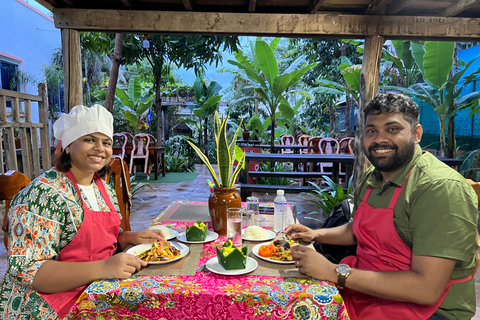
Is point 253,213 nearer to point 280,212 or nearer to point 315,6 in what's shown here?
point 280,212

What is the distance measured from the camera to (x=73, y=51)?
3395mm

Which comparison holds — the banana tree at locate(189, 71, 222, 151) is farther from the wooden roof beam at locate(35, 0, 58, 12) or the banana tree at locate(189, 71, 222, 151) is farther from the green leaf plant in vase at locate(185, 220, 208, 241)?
the green leaf plant in vase at locate(185, 220, 208, 241)

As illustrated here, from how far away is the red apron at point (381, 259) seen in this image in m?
1.22

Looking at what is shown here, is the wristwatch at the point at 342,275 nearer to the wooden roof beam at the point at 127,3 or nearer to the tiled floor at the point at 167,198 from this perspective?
the wooden roof beam at the point at 127,3

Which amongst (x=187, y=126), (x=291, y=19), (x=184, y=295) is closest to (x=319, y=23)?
(x=291, y=19)

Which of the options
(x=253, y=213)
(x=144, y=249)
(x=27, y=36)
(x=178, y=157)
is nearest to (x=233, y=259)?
(x=144, y=249)

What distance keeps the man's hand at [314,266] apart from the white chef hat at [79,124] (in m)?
1.00

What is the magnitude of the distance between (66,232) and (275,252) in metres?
0.86

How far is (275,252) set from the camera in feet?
4.60

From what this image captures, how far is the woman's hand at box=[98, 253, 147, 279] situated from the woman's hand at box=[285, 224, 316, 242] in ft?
2.47

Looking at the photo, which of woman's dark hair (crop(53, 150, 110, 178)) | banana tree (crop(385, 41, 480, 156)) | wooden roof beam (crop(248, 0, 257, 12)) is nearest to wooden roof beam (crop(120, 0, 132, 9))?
wooden roof beam (crop(248, 0, 257, 12))

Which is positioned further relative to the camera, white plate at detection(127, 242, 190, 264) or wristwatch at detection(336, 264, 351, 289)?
white plate at detection(127, 242, 190, 264)

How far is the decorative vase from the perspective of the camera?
5.27 ft

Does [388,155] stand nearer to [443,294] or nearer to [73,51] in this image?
[443,294]
